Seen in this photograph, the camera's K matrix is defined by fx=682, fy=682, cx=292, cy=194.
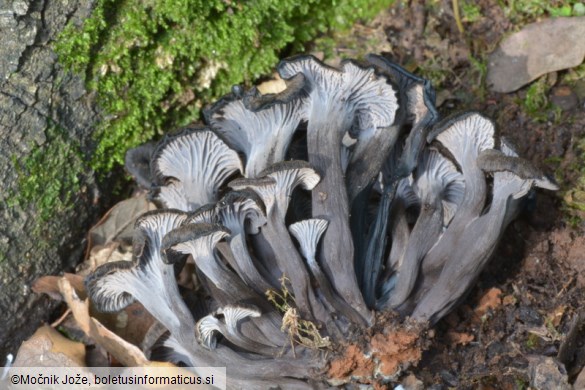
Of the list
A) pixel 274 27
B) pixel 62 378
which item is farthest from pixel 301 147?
pixel 62 378

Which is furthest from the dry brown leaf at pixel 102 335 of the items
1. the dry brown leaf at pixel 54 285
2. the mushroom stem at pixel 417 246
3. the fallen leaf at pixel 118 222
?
the mushroom stem at pixel 417 246

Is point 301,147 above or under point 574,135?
above

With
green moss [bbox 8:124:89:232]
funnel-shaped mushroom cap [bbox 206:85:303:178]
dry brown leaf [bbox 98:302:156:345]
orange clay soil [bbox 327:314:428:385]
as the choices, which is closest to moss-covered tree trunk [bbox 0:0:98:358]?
green moss [bbox 8:124:89:232]

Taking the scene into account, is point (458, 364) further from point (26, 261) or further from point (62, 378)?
point (26, 261)

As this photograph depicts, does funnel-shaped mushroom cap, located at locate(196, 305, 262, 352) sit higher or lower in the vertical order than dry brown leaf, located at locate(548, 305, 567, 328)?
higher

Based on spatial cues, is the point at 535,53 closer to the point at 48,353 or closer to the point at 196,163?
the point at 196,163

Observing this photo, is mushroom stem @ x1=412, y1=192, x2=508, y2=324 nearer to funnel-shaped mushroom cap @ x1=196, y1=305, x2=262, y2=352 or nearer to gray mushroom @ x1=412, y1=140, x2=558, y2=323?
gray mushroom @ x1=412, y1=140, x2=558, y2=323

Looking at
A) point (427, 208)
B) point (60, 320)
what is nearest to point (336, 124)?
point (427, 208)
